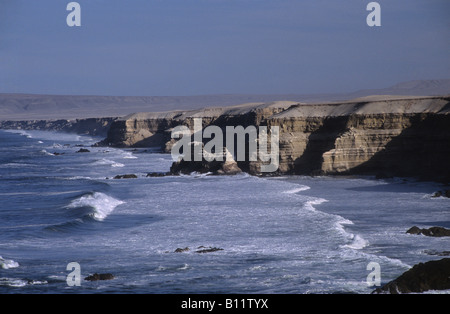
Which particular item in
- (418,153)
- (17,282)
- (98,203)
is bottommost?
(17,282)

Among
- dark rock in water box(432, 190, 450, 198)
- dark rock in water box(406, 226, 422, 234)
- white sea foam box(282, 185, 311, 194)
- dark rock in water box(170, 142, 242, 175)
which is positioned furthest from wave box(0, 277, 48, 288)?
dark rock in water box(170, 142, 242, 175)

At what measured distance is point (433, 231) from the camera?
24500 mm

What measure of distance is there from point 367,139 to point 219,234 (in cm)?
2188

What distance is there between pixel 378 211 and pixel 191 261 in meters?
11.8

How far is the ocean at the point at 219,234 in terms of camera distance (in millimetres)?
19188

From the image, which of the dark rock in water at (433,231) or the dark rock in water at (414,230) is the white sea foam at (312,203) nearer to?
the dark rock in water at (414,230)

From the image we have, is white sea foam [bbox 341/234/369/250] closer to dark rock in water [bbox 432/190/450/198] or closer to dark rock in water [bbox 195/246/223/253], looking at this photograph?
dark rock in water [bbox 195/246/223/253]

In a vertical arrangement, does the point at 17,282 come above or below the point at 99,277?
below

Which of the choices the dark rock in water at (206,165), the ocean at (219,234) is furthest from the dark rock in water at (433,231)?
the dark rock in water at (206,165)

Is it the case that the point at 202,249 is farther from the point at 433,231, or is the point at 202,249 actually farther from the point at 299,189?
the point at 299,189

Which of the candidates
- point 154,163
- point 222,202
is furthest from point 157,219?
point 154,163

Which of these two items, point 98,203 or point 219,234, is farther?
point 98,203

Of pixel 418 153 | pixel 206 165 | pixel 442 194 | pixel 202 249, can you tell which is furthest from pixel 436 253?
pixel 206 165
